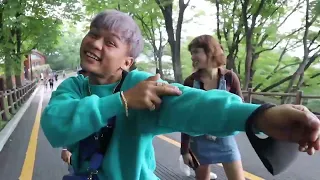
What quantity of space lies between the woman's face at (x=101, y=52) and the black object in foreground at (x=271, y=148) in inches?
23.2

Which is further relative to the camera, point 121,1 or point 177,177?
point 121,1

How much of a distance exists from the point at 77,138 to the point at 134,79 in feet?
1.02

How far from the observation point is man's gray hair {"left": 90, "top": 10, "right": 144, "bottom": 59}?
1211 millimetres

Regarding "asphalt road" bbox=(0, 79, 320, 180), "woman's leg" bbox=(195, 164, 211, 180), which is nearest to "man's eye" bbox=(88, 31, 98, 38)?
"woman's leg" bbox=(195, 164, 211, 180)

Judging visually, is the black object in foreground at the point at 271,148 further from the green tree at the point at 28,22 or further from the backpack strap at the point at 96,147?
the green tree at the point at 28,22

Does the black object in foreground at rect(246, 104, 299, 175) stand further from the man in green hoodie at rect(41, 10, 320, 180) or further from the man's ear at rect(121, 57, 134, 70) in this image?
the man's ear at rect(121, 57, 134, 70)

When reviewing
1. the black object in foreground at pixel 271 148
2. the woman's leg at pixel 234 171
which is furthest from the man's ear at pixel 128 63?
the woman's leg at pixel 234 171

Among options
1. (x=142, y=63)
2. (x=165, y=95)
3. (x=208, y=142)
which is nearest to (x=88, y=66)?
(x=165, y=95)

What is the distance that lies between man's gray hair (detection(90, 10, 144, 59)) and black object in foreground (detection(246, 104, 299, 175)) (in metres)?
0.61

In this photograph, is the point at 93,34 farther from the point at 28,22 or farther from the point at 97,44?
the point at 28,22

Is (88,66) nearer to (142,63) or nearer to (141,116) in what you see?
(141,116)

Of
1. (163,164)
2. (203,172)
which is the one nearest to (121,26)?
(203,172)

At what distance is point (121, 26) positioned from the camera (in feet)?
4.00

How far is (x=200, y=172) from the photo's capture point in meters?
3.11
